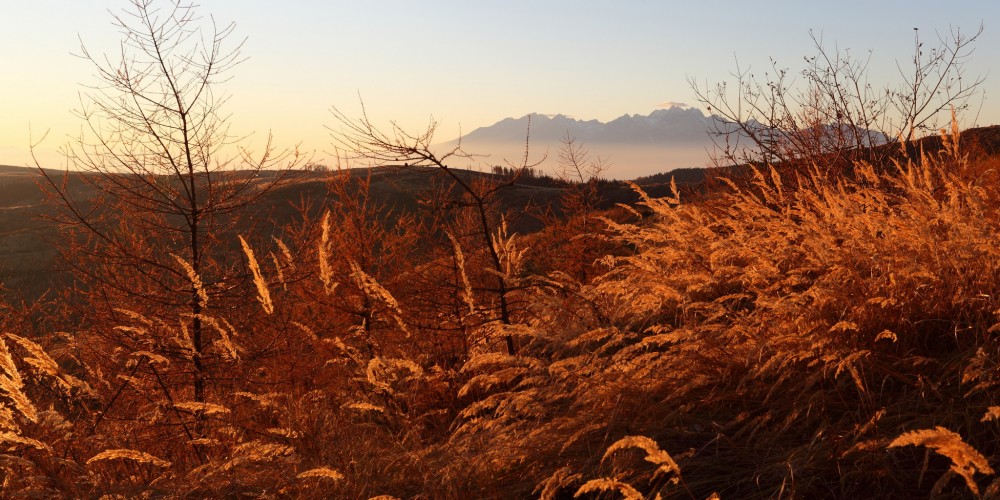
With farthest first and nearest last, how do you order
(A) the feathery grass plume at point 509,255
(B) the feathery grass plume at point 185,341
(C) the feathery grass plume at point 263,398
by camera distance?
(A) the feathery grass plume at point 509,255 < (B) the feathery grass plume at point 185,341 < (C) the feathery grass plume at point 263,398

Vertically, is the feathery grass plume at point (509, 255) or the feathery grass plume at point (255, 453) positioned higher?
the feathery grass plume at point (509, 255)

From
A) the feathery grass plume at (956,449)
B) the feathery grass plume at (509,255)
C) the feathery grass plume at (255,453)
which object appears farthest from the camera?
the feathery grass plume at (509,255)

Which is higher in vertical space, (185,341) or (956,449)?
(956,449)

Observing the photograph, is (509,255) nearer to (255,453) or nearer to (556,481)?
(255,453)

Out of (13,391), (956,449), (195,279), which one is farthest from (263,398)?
(956,449)

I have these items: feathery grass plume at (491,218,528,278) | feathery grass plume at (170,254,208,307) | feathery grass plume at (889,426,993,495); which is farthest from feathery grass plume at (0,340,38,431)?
feathery grass plume at (889,426,993,495)

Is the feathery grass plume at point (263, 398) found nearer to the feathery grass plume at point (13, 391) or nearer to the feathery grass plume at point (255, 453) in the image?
the feathery grass plume at point (255, 453)

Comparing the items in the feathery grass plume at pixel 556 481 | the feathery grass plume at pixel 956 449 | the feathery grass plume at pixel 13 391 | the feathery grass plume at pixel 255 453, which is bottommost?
the feathery grass plume at pixel 255 453

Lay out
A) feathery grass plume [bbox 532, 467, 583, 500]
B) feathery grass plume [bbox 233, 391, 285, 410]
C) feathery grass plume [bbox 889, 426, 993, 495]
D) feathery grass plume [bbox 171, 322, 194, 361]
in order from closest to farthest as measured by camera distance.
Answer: feathery grass plume [bbox 889, 426, 993, 495]
feathery grass plume [bbox 532, 467, 583, 500]
feathery grass plume [bbox 233, 391, 285, 410]
feathery grass plume [bbox 171, 322, 194, 361]

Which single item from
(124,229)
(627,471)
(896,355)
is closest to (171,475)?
(627,471)

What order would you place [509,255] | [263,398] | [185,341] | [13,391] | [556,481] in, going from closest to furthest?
[556,481] < [13,391] < [263,398] < [185,341] < [509,255]

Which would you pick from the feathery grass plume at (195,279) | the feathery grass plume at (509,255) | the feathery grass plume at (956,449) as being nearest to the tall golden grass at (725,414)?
the feathery grass plume at (195,279)

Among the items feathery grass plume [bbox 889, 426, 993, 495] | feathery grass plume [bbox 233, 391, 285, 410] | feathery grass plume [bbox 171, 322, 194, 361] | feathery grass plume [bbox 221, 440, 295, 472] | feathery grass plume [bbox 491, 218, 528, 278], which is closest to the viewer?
feathery grass plume [bbox 889, 426, 993, 495]

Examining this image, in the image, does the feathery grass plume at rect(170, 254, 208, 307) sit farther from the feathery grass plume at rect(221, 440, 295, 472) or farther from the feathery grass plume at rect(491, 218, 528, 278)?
the feathery grass plume at rect(491, 218, 528, 278)
